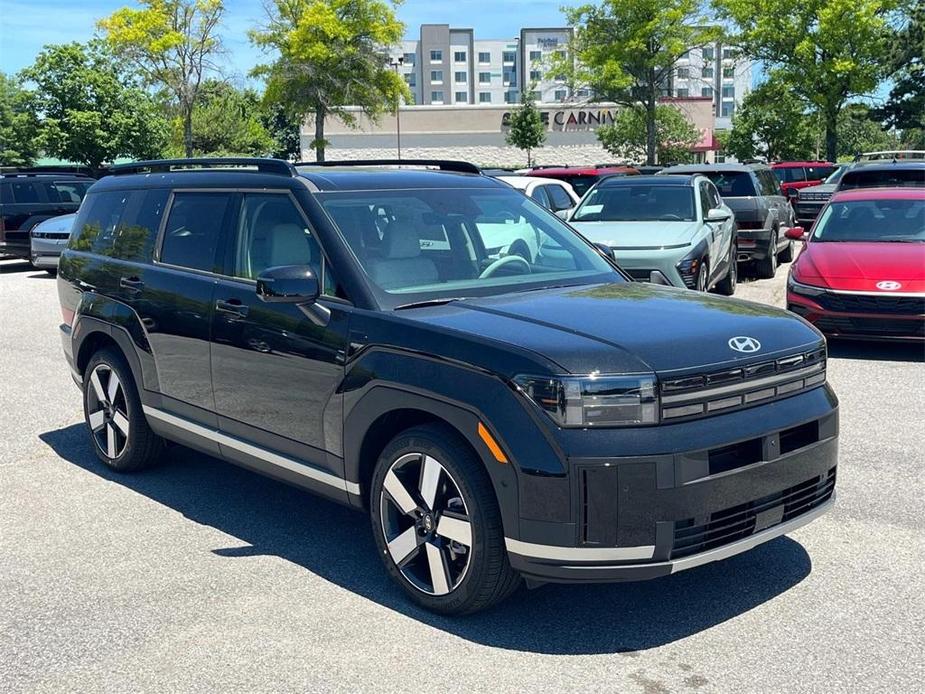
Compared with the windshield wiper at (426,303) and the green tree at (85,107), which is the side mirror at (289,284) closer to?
the windshield wiper at (426,303)

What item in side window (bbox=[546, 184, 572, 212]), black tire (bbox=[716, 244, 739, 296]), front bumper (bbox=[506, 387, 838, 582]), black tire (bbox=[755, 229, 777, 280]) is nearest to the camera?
front bumper (bbox=[506, 387, 838, 582])

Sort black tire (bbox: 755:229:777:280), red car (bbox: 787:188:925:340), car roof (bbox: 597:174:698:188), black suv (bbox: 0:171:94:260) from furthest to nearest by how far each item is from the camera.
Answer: black suv (bbox: 0:171:94:260) < black tire (bbox: 755:229:777:280) < car roof (bbox: 597:174:698:188) < red car (bbox: 787:188:925:340)

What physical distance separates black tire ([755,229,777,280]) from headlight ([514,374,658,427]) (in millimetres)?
13120

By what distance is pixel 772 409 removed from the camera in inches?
159

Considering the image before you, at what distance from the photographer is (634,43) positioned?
1496 inches

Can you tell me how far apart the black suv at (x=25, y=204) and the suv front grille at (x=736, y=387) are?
18.8 metres

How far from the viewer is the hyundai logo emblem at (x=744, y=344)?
400 centimetres

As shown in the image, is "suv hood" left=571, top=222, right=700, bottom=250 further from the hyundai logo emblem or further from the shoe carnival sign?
the shoe carnival sign

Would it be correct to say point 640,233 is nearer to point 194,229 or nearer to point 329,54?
point 194,229

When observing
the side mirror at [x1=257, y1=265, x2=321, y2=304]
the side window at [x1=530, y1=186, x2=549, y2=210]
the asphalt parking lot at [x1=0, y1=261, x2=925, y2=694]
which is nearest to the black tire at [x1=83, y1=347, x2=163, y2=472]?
the asphalt parking lot at [x1=0, y1=261, x2=925, y2=694]

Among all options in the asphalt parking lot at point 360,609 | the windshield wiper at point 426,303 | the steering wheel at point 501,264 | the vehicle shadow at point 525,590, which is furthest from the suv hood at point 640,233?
the windshield wiper at point 426,303

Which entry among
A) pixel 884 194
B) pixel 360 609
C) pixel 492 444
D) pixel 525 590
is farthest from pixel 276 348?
pixel 884 194

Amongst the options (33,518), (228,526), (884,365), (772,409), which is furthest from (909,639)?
(884,365)

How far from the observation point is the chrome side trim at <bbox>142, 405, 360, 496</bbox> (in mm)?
4586
